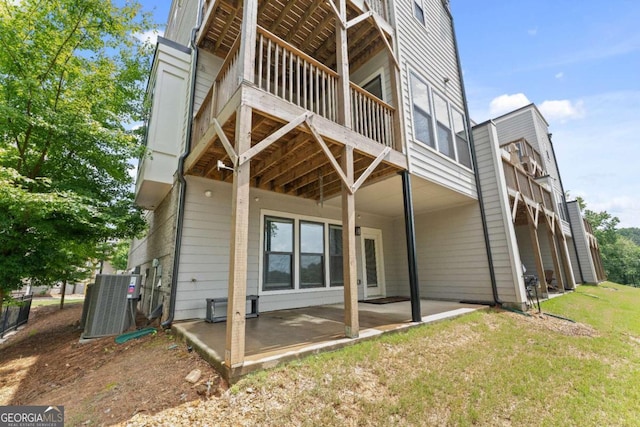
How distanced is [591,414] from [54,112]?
8.95 m

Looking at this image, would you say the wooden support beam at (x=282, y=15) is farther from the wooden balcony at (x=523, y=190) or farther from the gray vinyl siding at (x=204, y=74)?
the wooden balcony at (x=523, y=190)

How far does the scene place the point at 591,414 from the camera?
2.63m

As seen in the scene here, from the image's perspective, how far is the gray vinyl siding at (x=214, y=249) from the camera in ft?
16.5

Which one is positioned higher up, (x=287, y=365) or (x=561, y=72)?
(x=561, y=72)

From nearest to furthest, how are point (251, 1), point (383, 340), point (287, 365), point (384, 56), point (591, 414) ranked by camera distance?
point (591, 414) → point (287, 365) → point (251, 1) → point (383, 340) → point (384, 56)

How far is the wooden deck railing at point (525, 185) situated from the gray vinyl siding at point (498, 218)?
0.81 metres

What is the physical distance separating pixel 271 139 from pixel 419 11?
756 centimetres

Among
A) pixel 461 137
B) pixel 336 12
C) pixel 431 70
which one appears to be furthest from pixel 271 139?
pixel 461 137

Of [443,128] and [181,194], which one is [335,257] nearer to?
[181,194]

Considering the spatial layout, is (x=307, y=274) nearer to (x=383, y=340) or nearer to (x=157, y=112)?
(x=383, y=340)

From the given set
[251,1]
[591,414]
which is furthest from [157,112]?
[591,414]

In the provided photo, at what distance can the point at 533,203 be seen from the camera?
29.5 ft

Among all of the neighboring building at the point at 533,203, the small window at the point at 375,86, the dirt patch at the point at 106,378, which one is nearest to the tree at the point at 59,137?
the dirt patch at the point at 106,378

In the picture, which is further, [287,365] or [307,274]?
[307,274]
